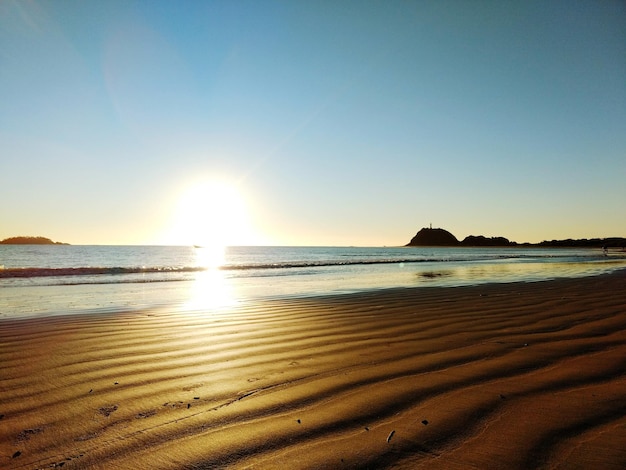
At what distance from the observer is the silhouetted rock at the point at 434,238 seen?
559ft

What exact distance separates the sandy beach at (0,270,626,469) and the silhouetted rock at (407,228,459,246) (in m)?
173

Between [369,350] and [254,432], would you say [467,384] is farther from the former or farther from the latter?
[254,432]

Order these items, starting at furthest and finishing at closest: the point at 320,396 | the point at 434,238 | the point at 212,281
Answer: the point at 434,238 < the point at 212,281 < the point at 320,396

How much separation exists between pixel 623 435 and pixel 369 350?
7.41 ft

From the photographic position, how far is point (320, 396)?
2.69 m

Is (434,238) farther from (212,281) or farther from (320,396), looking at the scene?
(320,396)

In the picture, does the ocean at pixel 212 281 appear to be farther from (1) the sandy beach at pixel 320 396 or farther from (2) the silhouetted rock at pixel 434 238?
(2) the silhouetted rock at pixel 434 238

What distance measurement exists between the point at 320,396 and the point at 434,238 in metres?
183

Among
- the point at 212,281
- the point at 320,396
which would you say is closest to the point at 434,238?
the point at 212,281

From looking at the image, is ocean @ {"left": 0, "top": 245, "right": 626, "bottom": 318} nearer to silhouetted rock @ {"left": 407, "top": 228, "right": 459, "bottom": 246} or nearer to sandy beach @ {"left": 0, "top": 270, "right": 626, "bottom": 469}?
sandy beach @ {"left": 0, "top": 270, "right": 626, "bottom": 469}

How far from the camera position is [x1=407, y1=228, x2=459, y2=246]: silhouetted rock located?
170500 mm

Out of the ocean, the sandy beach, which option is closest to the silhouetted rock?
the ocean

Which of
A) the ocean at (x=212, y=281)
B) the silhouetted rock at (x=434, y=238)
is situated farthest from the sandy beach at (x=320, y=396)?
the silhouetted rock at (x=434, y=238)

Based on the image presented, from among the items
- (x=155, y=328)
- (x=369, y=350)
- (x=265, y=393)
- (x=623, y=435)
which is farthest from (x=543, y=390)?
(x=155, y=328)
